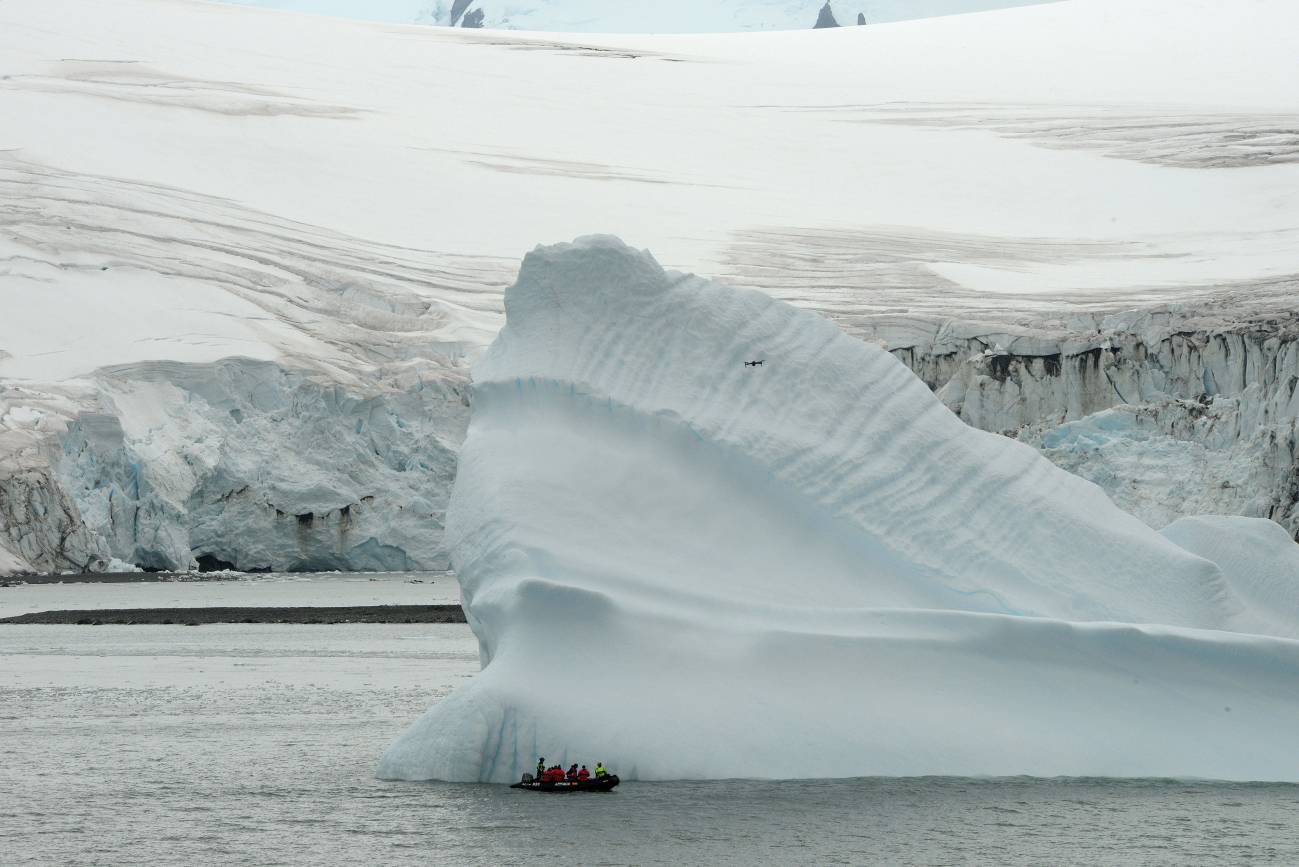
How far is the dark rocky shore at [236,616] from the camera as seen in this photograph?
2608 cm

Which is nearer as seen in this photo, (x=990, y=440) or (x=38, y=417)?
(x=990, y=440)

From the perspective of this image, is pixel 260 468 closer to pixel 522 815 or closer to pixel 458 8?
pixel 522 815

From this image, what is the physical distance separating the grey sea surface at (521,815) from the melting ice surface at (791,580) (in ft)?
0.84

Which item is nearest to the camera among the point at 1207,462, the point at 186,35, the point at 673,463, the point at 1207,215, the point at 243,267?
the point at 673,463

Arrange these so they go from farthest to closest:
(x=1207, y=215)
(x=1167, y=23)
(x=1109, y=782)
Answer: (x=1167, y=23)
(x=1207, y=215)
(x=1109, y=782)

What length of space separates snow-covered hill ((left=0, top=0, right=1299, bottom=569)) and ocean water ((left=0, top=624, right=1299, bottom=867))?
15.0m

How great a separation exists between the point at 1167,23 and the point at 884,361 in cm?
6367

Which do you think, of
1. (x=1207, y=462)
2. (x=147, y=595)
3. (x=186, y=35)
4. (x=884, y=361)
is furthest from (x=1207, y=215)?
(x=884, y=361)

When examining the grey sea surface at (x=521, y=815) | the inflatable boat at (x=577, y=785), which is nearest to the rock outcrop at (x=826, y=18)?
the grey sea surface at (x=521, y=815)

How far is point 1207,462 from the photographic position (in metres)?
26.9

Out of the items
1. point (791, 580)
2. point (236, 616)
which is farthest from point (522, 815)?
point (236, 616)

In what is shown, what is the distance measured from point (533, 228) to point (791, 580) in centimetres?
3775

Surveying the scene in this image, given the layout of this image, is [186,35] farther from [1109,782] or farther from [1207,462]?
[1109,782]

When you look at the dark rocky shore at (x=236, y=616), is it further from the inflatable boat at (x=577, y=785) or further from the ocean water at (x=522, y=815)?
the inflatable boat at (x=577, y=785)
